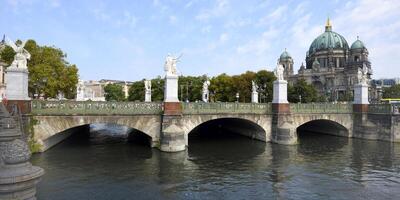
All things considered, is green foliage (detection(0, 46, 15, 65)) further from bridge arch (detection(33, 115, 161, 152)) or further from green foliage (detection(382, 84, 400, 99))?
green foliage (detection(382, 84, 400, 99))

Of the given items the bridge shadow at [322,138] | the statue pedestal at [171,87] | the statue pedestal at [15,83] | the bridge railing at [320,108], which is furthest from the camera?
the bridge railing at [320,108]

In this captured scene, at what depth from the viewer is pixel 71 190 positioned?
A: 15.3 meters

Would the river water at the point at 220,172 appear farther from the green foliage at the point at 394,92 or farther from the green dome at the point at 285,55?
the green dome at the point at 285,55

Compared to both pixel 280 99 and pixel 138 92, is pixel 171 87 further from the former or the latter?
pixel 138 92

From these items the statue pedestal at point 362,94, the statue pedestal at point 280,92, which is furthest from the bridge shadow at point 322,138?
the statue pedestal at point 280,92

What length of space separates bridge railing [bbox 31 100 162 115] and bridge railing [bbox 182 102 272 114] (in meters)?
2.89

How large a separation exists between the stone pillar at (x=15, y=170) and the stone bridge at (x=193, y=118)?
18.4 metres

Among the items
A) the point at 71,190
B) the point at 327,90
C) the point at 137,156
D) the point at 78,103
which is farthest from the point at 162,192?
the point at 327,90

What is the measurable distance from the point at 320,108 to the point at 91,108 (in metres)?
23.4

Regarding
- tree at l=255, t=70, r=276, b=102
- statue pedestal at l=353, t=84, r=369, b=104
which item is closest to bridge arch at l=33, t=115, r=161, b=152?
statue pedestal at l=353, t=84, r=369, b=104

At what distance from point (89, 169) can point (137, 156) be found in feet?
16.3

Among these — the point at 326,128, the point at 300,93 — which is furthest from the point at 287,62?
the point at 326,128

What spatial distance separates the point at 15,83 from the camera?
20672 mm

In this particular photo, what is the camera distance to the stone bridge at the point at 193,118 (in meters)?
22.8
